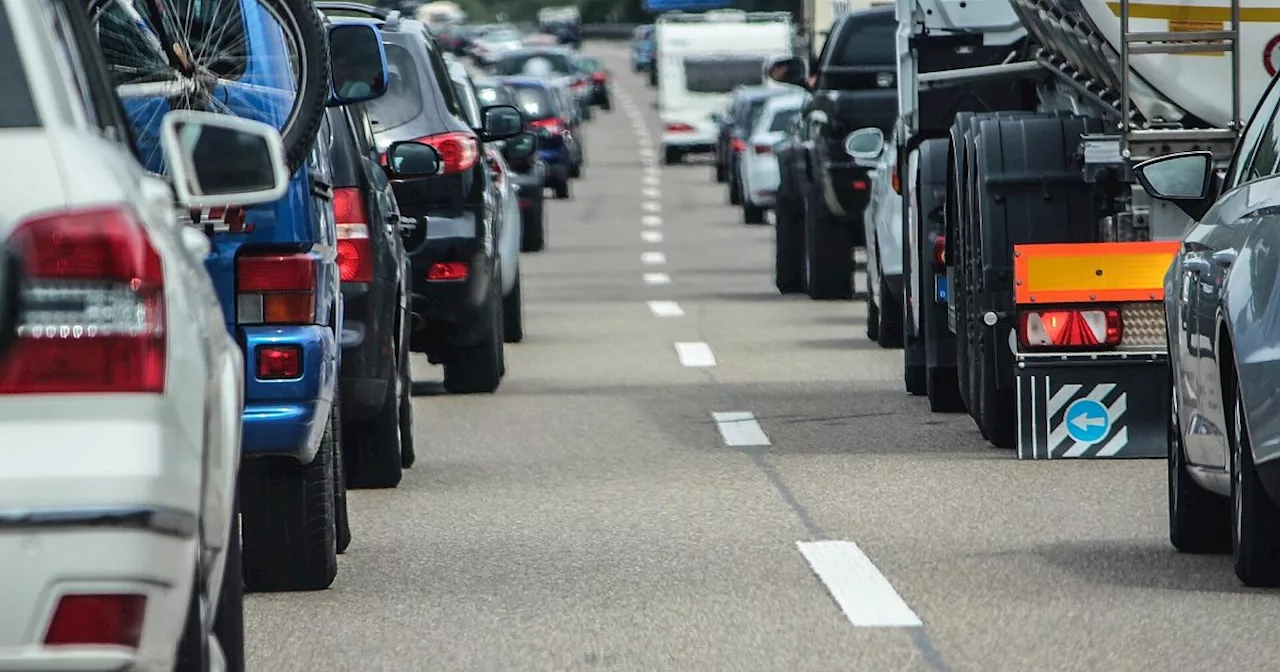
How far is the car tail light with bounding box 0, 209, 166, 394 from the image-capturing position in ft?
14.3

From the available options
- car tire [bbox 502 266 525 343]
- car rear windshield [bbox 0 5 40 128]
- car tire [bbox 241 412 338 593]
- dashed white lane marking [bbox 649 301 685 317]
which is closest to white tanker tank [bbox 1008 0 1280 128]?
car tire [bbox 241 412 338 593]

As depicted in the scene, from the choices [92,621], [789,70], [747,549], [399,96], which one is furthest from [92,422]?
[789,70]

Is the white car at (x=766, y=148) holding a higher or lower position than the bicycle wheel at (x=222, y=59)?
lower

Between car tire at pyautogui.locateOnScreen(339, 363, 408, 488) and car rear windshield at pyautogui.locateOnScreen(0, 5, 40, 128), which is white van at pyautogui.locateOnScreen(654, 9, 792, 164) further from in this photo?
car rear windshield at pyautogui.locateOnScreen(0, 5, 40, 128)

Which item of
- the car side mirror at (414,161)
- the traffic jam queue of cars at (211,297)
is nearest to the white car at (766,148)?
the traffic jam queue of cars at (211,297)

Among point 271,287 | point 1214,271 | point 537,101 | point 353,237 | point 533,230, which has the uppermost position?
point 271,287

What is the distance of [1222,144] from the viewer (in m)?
12.3

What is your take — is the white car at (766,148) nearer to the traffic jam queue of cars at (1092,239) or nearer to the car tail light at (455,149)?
the traffic jam queue of cars at (1092,239)

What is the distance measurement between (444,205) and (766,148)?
72.4 feet

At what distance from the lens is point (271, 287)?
309 inches

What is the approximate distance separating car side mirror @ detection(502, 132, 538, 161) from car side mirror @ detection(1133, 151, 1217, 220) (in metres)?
7.94

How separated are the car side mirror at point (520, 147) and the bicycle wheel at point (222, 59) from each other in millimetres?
8577

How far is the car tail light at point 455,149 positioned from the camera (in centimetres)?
1434

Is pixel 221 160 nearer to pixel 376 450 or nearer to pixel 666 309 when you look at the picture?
pixel 376 450
